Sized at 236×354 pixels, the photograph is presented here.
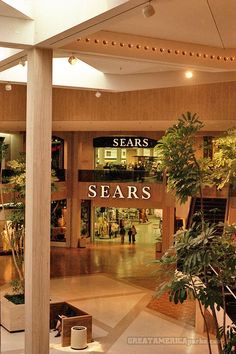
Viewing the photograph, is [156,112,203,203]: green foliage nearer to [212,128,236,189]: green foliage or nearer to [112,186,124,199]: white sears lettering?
[212,128,236,189]: green foliage

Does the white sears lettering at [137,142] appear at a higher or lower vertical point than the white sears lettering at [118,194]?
higher

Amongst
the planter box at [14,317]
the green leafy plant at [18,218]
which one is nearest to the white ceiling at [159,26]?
the green leafy plant at [18,218]

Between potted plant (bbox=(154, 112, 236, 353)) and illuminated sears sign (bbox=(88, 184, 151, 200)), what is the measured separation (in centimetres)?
1487

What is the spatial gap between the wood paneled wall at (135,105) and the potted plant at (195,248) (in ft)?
25.0

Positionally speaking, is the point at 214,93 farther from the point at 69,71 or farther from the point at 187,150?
the point at 187,150

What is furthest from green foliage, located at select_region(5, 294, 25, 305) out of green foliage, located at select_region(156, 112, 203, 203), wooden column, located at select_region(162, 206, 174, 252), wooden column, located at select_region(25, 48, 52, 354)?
wooden column, located at select_region(162, 206, 174, 252)

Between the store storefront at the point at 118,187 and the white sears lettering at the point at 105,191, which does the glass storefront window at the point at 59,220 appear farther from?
the white sears lettering at the point at 105,191

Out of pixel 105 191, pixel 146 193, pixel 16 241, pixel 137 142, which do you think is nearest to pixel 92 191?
pixel 105 191

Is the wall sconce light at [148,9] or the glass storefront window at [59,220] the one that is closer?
the wall sconce light at [148,9]

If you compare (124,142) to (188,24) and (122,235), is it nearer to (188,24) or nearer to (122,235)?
(122,235)

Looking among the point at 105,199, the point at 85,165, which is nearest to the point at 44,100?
the point at 105,199

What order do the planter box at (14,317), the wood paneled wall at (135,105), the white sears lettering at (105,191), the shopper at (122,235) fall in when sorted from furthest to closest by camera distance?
the shopper at (122,235) → the white sears lettering at (105,191) → the wood paneled wall at (135,105) → the planter box at (14,317)

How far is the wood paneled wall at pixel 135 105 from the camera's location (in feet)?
43.7

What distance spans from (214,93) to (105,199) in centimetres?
935
